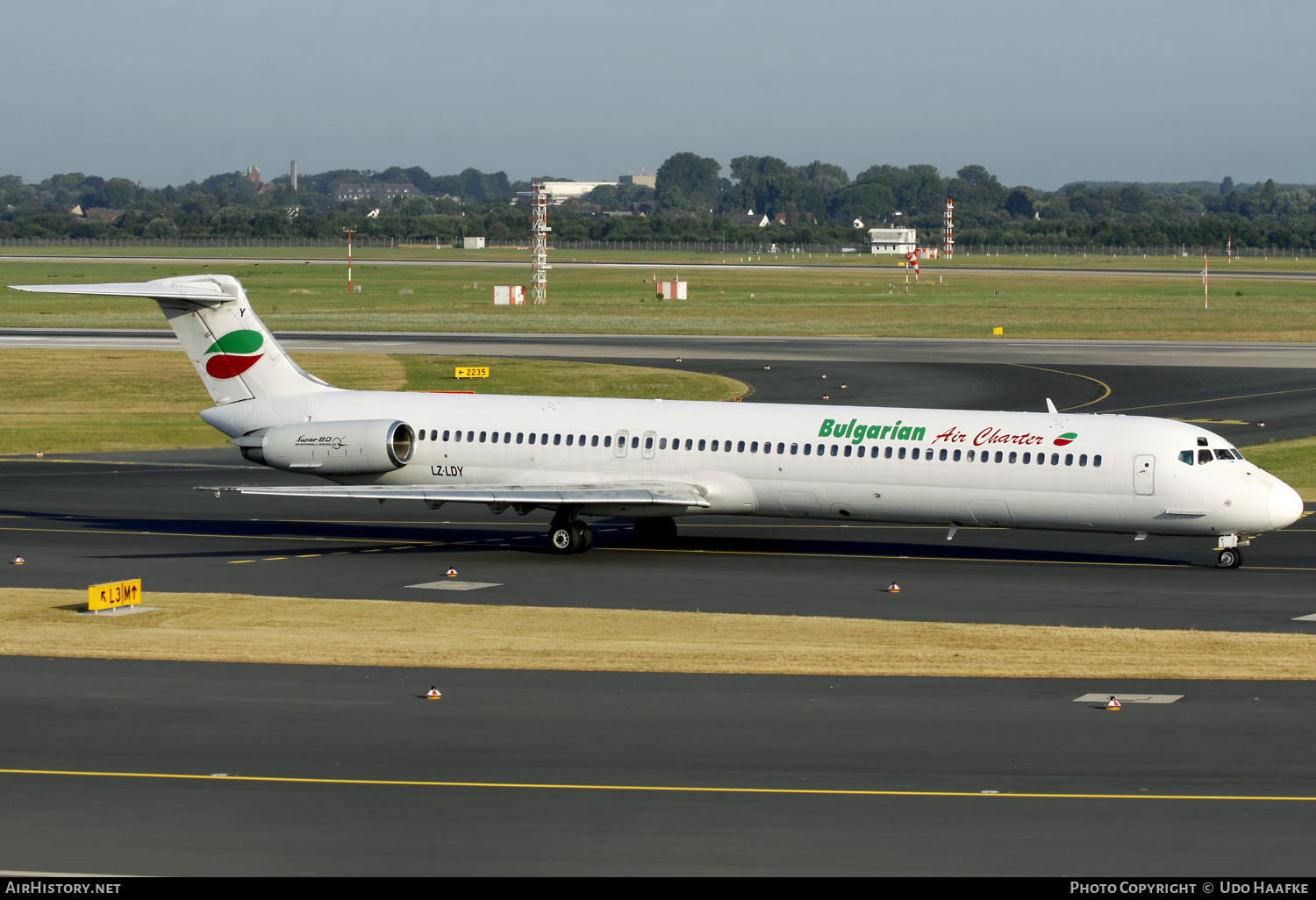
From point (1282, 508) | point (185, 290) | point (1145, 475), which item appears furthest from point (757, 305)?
point (1282, 508)

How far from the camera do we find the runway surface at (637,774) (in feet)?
49.2

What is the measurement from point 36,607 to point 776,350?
→ 6059 cm

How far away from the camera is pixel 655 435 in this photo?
35.2 meters

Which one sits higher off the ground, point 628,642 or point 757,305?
point 757,305

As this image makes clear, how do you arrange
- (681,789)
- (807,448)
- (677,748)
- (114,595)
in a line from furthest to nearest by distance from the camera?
1. (807,448)
2. (114,595)
3. (677,748)
4. (681,789)

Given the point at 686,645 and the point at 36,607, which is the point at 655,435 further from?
the point at 36,607

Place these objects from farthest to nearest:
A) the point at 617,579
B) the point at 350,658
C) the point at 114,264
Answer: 1. the point at 114,264
2. the point at 617,579
3. the point at 350,658

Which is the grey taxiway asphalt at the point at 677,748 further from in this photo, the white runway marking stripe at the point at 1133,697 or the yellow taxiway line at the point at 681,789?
the white runway marking stripe at the point at 1133,697

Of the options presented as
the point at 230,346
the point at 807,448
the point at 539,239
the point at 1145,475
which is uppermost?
the point at 539,239

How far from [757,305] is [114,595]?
99354mm

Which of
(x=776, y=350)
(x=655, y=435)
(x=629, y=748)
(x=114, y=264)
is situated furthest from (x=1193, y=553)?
(x=114, y=264)

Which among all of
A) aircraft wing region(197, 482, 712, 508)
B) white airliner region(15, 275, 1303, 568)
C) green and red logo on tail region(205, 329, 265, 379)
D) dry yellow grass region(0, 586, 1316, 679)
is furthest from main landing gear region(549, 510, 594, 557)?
green and red logo on tail region(205, 329, 265, 379)

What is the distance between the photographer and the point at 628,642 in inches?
991

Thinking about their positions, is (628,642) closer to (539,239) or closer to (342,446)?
(342,446)
